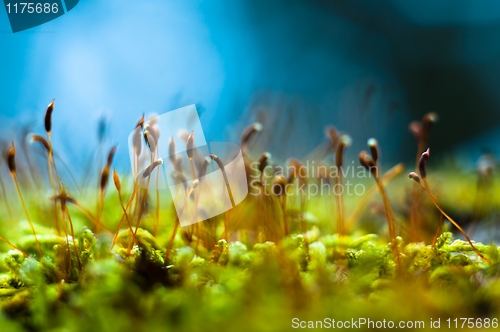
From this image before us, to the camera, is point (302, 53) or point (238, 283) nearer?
point (238, 283)

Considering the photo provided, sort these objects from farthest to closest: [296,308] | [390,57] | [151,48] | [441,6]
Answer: [390,57] → [441,6] → [151,48] → [296,308]

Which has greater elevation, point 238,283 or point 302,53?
point 302,53

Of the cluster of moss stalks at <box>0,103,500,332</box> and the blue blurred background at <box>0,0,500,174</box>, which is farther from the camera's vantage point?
the blue blurred background at <box>0,0,500,174</box>

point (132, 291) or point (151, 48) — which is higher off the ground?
point (151, 48)

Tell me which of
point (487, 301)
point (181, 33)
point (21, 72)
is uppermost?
point (181, 33)

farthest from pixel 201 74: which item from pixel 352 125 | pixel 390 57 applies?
pixel 390 57

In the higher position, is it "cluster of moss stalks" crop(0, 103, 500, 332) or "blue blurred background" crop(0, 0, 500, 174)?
"blue blurred background" crop(0, 0, 500, 174)

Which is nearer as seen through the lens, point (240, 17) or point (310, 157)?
point (310, 157)

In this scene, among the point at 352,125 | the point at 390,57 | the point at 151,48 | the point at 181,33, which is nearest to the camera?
the point at 352,125

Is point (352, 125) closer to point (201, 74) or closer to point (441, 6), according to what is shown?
point (201, 74)

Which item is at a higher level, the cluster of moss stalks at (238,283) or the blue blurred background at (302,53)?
the blue blurred background at (302,53)

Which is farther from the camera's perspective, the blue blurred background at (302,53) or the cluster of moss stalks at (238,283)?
the blue blurred background at (302,53)
